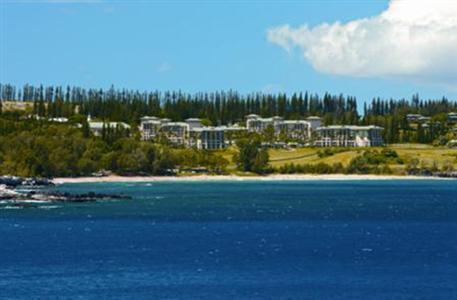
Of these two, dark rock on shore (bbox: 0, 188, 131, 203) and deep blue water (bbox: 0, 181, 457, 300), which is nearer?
deep blue water (bbox: 0, 181, 457, 300)

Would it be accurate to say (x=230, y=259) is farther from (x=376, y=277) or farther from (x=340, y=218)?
(x=340, y=218)

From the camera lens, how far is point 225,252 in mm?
97250

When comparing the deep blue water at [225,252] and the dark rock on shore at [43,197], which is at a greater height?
the dark rock on shore at [43,197]

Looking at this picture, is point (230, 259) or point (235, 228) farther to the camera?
point (235, 228)

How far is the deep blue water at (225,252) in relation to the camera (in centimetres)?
7519

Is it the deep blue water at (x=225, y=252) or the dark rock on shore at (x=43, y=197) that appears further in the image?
the dark rock on shore at (x=43, y=197)

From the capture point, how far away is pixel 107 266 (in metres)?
86.8

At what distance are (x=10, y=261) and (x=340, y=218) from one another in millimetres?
61015

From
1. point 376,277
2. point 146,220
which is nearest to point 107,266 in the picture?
point 376,277

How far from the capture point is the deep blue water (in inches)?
2960

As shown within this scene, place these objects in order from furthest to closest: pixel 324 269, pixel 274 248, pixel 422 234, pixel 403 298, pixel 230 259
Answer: pixel 422 234, pixel 274 248, pixel 230 259, pixel 324 269, pixel 403 298

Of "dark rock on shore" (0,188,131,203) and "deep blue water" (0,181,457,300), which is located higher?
"dark rock on shore" (0,188,131,203)

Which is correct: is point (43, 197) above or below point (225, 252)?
above

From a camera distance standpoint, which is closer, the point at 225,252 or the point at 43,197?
the point at 225,252
